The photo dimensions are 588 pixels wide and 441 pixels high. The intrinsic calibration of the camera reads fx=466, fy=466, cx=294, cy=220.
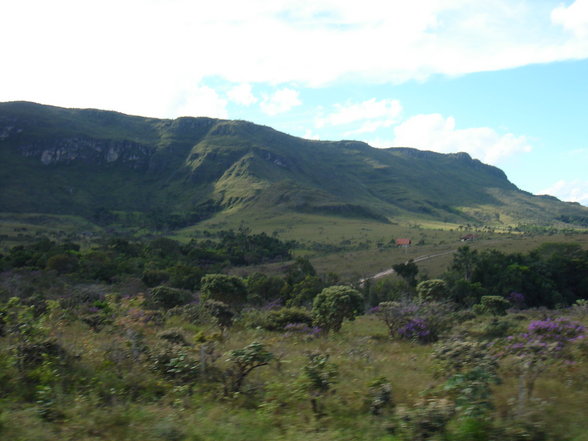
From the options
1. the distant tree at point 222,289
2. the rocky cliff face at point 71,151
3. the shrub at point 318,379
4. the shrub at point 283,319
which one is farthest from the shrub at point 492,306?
the rocky cliff face at point 71,151

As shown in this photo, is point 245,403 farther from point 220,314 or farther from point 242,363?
point 220,314

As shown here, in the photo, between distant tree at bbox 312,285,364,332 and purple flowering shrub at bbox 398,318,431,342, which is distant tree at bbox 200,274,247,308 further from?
purple flowering shrub at bbox 398,318,431,342

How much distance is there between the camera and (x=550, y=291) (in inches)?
1448

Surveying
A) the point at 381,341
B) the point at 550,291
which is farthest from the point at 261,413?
the point at 550,291

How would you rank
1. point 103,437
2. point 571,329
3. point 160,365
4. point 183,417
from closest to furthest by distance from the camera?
point 103,437, point 183,417, point 160,365, point 571,329

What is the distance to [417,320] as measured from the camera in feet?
46.0

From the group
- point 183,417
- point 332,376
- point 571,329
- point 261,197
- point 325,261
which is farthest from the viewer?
point 261,197

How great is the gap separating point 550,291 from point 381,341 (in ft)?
94.4

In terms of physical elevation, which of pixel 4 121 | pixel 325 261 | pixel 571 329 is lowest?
pixel 325 261

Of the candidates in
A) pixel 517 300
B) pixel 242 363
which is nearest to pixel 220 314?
pixel 242 363

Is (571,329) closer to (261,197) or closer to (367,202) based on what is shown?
Answer: (261,197)

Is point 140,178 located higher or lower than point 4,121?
lower

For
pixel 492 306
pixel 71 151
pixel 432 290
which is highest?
pixel 71 151

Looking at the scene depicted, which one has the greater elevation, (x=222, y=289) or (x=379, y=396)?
(x=379, y=396)
